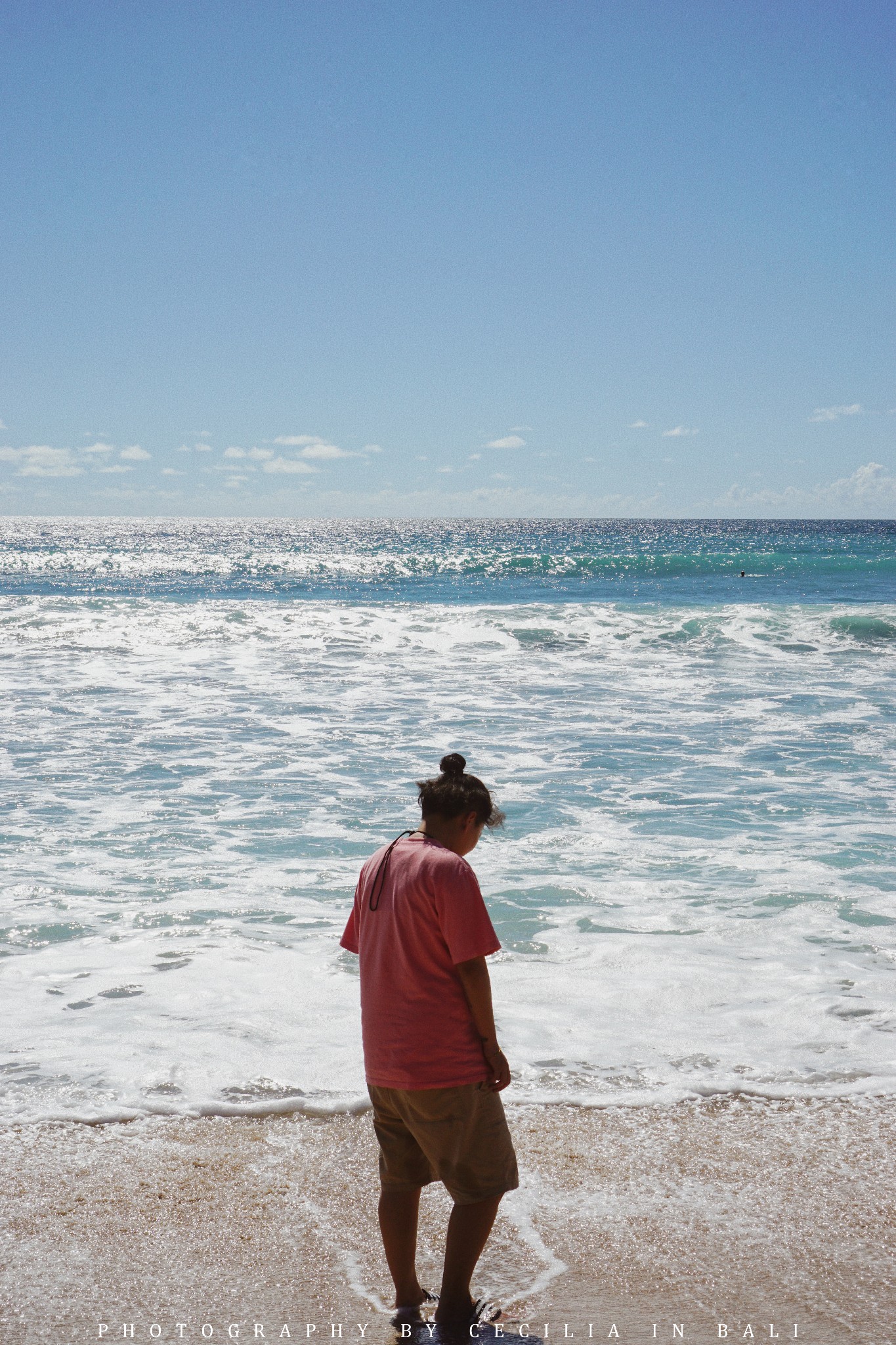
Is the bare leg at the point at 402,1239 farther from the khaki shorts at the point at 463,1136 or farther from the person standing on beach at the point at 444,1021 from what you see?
the khaki shorts at the point at 463,1136

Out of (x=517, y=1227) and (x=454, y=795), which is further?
(x=517, y=1227)

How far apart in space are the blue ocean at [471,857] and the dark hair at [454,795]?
196 cm

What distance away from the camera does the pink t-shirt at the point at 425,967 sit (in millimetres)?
2484

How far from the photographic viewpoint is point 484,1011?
8.35ft

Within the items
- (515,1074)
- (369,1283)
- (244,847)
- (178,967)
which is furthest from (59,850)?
(369,1283)

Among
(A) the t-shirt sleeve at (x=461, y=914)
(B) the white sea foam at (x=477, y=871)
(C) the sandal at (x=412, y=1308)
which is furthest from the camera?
(B) the white sea foam at (x=477, y=871)

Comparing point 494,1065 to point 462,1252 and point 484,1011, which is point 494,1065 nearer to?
point 484,1011

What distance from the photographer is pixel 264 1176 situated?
3449 mm

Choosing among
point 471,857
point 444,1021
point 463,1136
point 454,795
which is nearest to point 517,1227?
point 463,1136

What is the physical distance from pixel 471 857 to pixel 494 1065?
4.93 metres

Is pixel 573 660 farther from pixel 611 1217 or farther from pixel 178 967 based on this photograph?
pixel 611 1217

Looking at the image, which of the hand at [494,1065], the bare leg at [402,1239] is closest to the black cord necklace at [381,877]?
the hand at [494,1065]

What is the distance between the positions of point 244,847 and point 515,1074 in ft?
12.6

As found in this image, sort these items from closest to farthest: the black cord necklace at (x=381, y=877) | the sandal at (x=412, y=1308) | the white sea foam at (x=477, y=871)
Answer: the black cord necklace at (x=381, y=877), the sandal at (x=412, y=1308), the white sea foam at (x=477, y=871)
